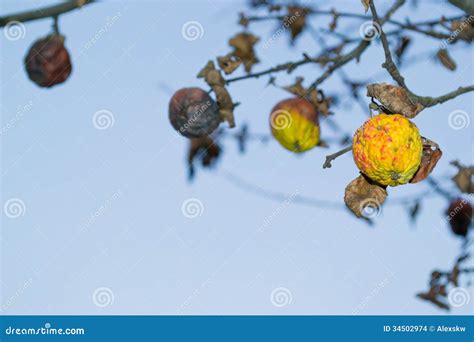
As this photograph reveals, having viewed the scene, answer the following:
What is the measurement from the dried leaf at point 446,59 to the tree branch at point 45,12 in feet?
7.04

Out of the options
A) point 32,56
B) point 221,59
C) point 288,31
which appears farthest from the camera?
point 288,31

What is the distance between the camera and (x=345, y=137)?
4.16 metres

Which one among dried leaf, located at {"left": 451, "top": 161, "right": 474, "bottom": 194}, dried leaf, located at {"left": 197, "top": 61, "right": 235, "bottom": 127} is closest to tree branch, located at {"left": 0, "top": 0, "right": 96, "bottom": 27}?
dried leaf, located at {"left": 197, "top": 61, "right": 235, "bottom": 127}

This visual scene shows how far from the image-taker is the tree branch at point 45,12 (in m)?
3.31

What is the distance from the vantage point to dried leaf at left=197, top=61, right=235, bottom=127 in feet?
Result: 12.3

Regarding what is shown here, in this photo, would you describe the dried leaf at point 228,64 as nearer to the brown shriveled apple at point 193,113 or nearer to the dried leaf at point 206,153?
the brown shriveled apple at point 193,113

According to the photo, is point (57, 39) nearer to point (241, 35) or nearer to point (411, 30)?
point (241, 35)

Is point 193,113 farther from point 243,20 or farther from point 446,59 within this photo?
point 446,59

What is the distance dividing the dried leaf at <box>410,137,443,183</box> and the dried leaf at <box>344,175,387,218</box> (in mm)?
170

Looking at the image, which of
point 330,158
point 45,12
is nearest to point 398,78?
point 330,158

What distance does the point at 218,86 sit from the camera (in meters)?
3.78

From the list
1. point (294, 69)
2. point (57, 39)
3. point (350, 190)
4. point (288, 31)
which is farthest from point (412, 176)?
point (57, 39)

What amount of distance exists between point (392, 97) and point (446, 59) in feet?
5.37

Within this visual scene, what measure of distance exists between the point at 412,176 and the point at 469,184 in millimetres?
1217
